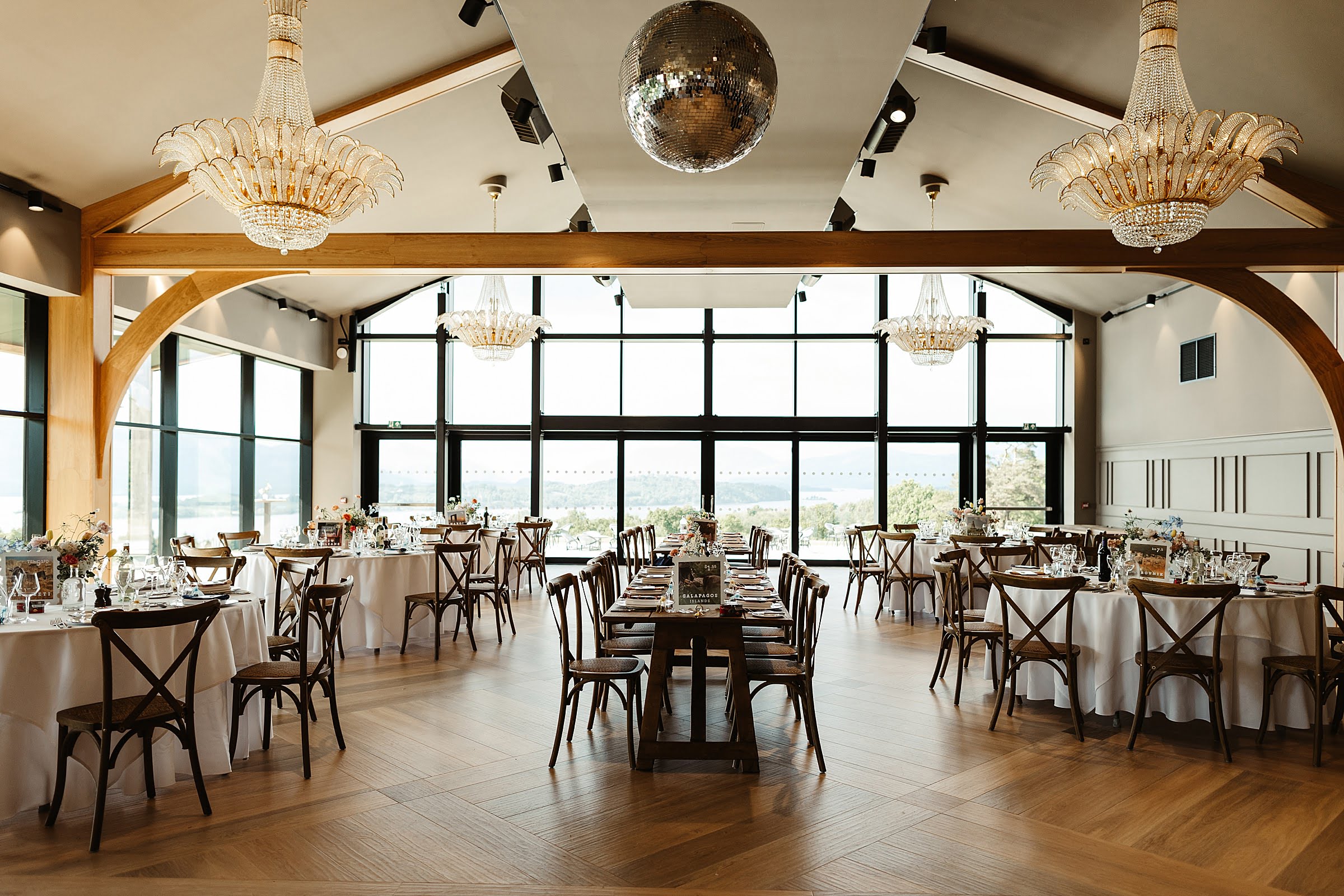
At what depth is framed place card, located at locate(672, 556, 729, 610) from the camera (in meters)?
4.57

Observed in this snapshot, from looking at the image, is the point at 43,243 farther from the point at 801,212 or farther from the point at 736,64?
the point at 736,64

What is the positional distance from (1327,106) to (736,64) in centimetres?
548

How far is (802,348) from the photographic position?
43.2 ft

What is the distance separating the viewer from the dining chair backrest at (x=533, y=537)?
417 inches

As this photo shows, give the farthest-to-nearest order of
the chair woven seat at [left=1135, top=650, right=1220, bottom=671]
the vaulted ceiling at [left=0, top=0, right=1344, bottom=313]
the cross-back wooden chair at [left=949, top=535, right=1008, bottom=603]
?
the cross-back wooden chair at [left=949, top=535, right=1008, bottom=603] < the vaulted ceiling at [left=0, top=0, right=1344, bottom=313] < the chair woven seat at [left=1135, top=650, right=1220, bottom=671]

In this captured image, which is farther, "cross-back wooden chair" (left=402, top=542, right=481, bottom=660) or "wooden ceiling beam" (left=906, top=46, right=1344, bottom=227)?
"cross-back wooden chair" (left=402, top=542, right=481, bottom=660)

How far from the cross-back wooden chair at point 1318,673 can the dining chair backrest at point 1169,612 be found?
30cm

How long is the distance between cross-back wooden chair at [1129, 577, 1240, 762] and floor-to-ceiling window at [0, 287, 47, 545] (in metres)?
8.13

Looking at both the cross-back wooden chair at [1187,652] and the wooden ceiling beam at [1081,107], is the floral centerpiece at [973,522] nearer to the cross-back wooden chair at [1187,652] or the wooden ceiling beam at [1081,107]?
the wooden ceiling beam at [1081,107]

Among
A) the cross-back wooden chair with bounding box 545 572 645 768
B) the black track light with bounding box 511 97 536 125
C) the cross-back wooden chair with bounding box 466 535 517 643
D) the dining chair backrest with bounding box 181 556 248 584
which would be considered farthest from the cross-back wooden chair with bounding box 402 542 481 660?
the black track light with bounding box 511 97 536 125

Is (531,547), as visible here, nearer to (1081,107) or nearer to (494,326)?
(494,326)

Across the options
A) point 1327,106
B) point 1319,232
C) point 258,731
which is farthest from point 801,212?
point 258,731

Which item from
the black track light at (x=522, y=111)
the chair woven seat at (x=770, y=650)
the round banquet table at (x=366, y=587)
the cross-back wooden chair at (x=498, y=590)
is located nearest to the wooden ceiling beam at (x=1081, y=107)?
the black track light at (x=522, y=111)

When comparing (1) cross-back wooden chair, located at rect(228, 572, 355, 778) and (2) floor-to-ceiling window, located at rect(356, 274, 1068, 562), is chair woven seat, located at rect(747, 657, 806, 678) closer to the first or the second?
(1) cross-back wooden chair, located at rect(228, 572, 355, 778)
